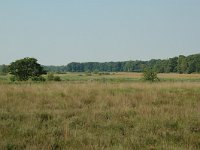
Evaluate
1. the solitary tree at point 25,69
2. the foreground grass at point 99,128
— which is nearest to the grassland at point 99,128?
the foreground grass at point 99,128

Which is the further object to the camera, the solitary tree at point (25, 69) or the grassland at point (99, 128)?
the solitary tree at point (25, 69)

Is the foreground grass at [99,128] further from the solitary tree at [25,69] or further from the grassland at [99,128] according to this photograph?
the solitary tree at [25,69]

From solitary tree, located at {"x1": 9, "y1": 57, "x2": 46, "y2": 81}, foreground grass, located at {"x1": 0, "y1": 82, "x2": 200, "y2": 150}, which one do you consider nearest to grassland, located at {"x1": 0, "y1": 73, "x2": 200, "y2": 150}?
foreground grass, located at {"x1": 0, "y1": 82, "x2": 200, "y2": 150}

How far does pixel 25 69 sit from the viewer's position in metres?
50.4

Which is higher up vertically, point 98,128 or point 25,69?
point 25,69

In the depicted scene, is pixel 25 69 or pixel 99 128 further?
pixel 25 69

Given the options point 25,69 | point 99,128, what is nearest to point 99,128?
point 99,128

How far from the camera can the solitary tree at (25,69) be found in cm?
5028

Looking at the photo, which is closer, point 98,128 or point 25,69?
point 98,128

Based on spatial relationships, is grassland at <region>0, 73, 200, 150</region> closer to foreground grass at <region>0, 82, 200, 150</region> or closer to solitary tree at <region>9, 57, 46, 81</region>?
foreground grass at <region>0, 82, 200, 150</region>

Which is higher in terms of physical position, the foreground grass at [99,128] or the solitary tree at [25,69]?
the solitary tree at [25,69]

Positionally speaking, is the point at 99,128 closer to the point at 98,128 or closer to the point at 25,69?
the point at 98,128

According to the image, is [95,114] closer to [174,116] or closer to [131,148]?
[174,116]

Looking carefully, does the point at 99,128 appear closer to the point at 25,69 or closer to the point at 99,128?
the point at 99,128
